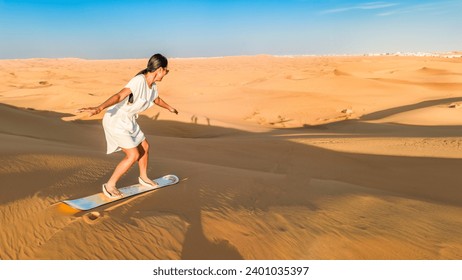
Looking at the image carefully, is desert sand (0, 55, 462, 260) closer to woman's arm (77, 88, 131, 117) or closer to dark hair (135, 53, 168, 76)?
woman's arm (77, 88, 131, 117)

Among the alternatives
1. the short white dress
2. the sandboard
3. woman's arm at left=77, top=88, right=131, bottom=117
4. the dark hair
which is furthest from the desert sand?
the dark hair

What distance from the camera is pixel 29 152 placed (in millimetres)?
4555

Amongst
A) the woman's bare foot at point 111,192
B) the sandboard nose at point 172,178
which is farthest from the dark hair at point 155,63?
the sandboard nose at point 172,178

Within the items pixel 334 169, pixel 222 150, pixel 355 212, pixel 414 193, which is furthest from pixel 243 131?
pixel 355 212

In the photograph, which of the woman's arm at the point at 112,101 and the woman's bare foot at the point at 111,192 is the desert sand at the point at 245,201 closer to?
the woman's bare foot at the point at 111,192

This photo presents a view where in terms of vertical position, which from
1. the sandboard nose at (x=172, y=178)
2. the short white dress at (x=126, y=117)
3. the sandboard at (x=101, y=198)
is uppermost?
the short white dress at (x=126, y=117)

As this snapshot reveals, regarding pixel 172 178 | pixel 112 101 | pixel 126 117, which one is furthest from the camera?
pixel 172 178

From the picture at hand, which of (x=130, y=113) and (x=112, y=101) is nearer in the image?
(x=112, y=101)

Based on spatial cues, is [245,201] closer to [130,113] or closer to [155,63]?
[130,113]

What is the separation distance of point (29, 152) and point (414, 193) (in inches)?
191

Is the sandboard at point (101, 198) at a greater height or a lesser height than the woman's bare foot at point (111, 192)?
Answer: lesser

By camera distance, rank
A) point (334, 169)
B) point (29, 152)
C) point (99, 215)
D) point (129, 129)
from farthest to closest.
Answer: point (334, 169) < point (29, 152) < point (129, 129) < point (99, 215)

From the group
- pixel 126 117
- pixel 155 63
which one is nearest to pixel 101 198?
pixel 126 117
